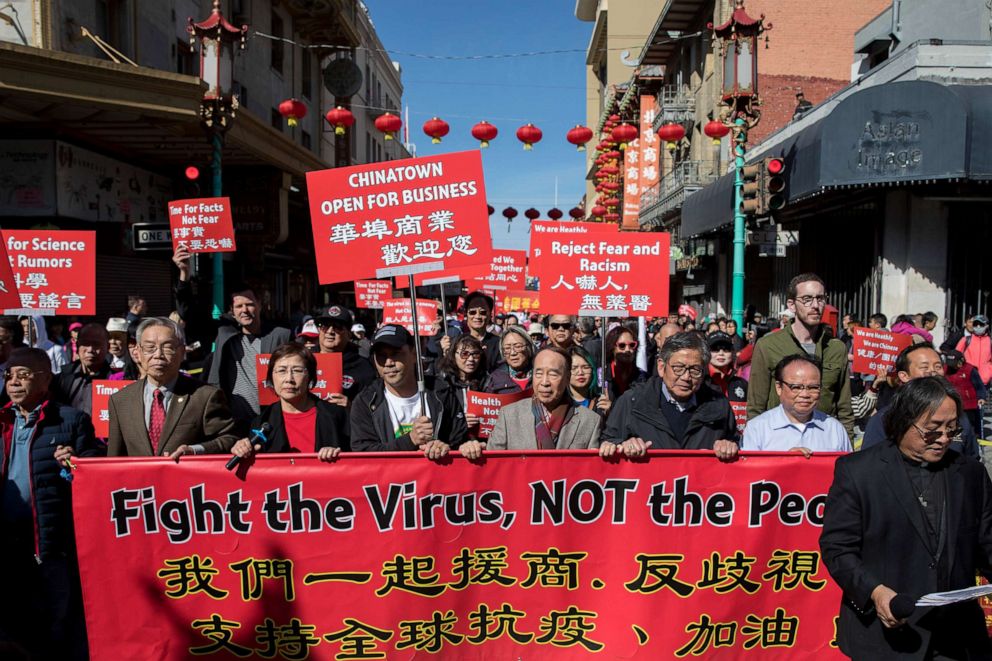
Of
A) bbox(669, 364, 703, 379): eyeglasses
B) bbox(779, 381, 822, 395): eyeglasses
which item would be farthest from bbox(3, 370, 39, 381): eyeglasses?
bbox(779, 381, 822, 395): eyeglasses

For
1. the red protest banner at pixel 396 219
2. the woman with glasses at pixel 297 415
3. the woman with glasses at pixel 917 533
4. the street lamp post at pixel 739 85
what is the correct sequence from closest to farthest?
1. the woman with glasses at pixel 917 533
2. the woman with glasses at pixel 297 415
3. the red protest banner at pixel 396 219
4. the street lamp post at pixel 739 85

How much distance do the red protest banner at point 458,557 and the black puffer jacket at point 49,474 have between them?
0.19 m

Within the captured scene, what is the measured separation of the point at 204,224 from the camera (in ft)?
Answer: 31.2

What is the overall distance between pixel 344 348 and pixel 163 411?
2343 millimetres

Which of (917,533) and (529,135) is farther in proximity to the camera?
(529,135)

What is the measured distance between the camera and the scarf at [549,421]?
165 inches

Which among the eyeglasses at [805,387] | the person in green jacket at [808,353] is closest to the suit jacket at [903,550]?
the eyeglasses at [805,387]

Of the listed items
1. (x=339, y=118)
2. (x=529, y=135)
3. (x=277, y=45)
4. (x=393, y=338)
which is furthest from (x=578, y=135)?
(x=277, y=45)

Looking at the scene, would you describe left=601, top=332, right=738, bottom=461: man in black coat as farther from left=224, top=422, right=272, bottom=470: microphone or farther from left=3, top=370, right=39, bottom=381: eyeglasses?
left=3, top=370, right=39, bottom=381: eyeglasses

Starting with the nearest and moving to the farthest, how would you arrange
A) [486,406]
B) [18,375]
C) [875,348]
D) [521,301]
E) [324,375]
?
1. [18,375]
2. [486,406]
3. [324,375]
4. [875,348]
5. [521,301]

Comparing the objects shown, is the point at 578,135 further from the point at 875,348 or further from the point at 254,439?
the point at 254,439

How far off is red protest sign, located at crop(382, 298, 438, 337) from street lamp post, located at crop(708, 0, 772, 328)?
499 centimetres

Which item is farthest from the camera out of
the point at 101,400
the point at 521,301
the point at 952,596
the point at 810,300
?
the point at 521,301

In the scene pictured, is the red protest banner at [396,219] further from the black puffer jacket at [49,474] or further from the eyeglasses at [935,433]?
the eyeglasses at [935,433]
